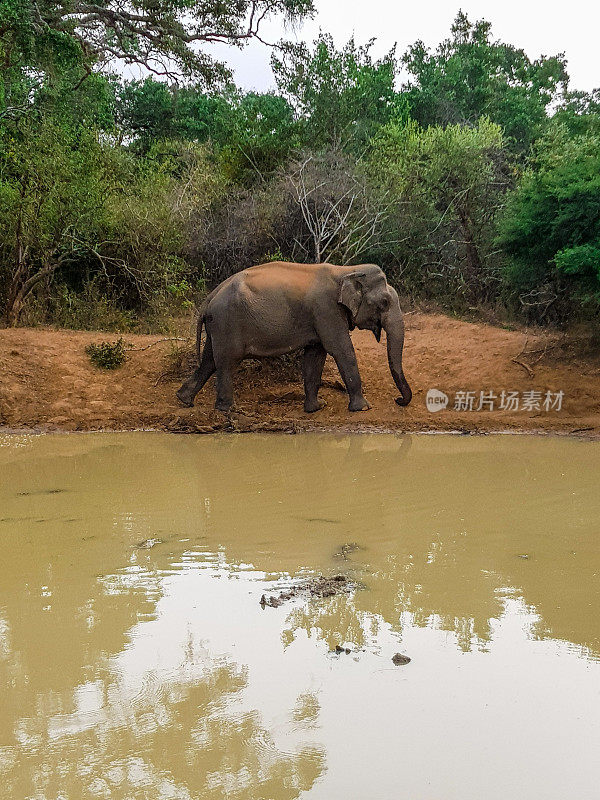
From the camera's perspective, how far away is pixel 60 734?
3148 millimetres

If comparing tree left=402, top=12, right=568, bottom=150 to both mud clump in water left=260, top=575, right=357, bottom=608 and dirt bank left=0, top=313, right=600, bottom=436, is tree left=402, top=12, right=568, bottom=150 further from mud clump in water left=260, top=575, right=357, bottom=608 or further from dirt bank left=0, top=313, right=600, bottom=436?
mud clump in water left=260, top=575, right=357, bottom=608

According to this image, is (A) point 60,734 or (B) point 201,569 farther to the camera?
(B) point 201,569

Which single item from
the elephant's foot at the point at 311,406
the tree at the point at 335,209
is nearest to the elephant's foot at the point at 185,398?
the elephant's foot at the point at 311,406

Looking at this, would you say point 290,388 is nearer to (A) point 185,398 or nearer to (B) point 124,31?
(A) point 185,398

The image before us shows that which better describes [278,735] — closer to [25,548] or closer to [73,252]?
[25,548]

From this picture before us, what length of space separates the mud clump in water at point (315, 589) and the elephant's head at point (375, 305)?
21.2ft

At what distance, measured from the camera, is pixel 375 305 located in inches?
435

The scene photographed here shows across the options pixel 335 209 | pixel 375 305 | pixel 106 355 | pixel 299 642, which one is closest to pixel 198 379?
pixel 106 355

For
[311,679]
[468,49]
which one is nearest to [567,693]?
[311,679]

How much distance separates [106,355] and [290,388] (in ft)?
8.75

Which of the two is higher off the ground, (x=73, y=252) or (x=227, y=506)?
(x=73, y=252)

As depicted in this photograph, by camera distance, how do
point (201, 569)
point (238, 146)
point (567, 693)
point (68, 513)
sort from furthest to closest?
point (238, 146)
point (68, 513)
point (201, 569)
point (567, 693)

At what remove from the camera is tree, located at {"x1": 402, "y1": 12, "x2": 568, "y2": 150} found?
87.8ft

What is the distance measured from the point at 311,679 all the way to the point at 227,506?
333 centimetres
